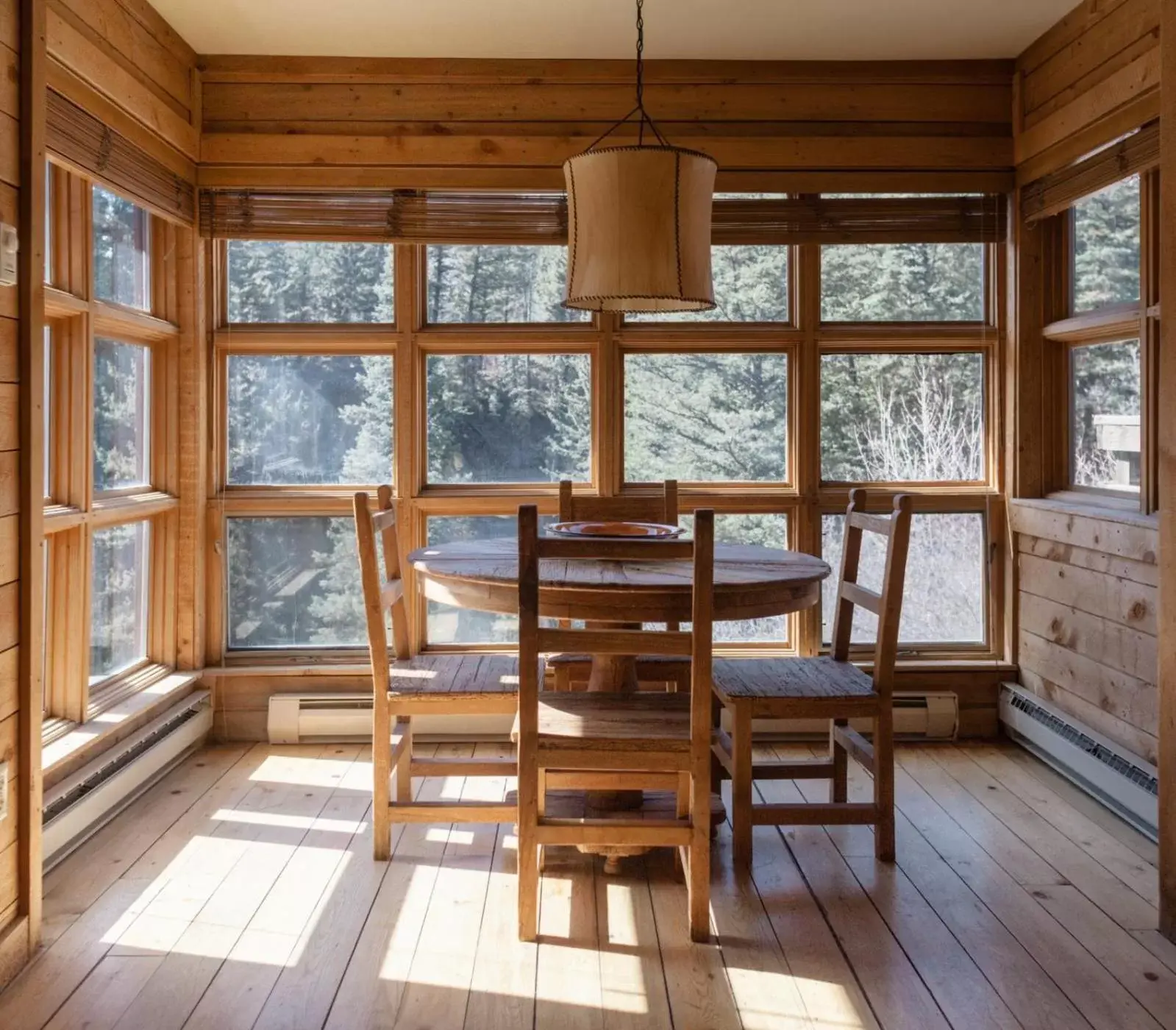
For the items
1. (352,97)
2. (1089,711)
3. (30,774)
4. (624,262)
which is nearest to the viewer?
(30,774)

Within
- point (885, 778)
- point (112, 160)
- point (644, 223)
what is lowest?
point (885, 778)

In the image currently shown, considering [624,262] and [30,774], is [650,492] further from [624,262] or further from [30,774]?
[30,774]

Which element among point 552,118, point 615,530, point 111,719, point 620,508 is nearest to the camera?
point 615,530

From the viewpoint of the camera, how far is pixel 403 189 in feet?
12.9

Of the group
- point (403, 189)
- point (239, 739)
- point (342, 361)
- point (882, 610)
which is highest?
point (403, 189)

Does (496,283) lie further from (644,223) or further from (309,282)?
(644,223)

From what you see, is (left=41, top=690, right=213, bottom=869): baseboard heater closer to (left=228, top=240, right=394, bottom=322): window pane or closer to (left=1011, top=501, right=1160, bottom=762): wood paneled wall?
(left=228, top=240, right=394, bottom=322): window pane

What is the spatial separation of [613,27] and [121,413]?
208cm

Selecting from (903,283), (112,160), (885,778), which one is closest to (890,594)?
(885,778)

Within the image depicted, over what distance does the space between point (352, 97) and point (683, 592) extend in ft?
8.14

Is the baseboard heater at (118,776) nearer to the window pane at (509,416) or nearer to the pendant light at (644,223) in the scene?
the window pane at (509,416)

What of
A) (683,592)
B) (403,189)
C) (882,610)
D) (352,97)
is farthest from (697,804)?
(352,97)

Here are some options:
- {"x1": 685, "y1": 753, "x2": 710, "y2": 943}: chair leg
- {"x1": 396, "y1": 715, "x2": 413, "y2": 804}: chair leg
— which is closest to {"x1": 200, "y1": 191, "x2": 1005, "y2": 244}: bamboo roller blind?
{"x1": 396, "y1": 715, "x2": 413, "y2": 804}: chair leg

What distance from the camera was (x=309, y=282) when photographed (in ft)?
13.2
